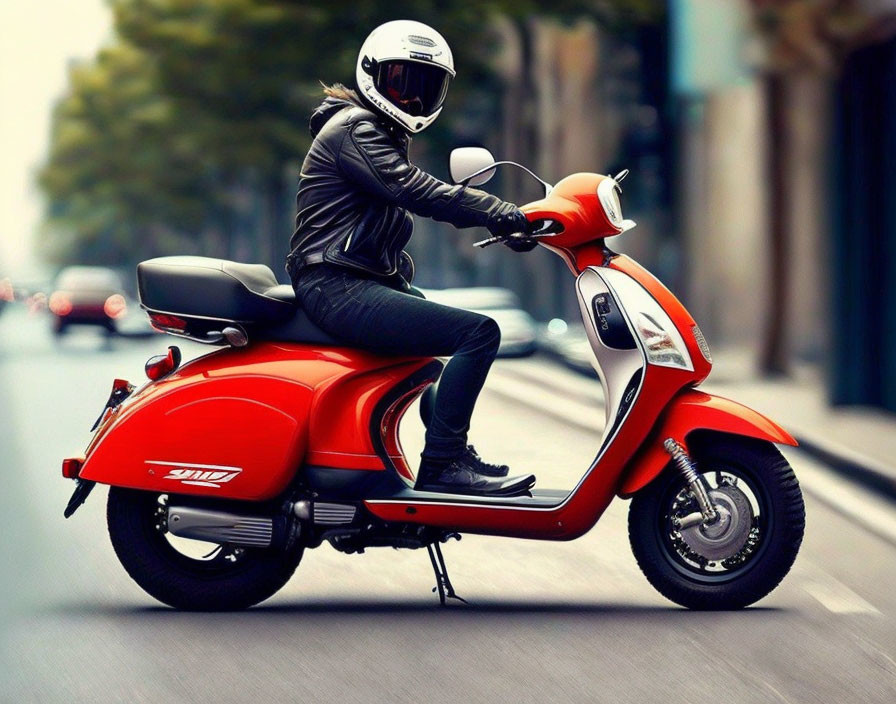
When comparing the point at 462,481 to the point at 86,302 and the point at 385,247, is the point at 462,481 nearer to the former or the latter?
the point at 385,247

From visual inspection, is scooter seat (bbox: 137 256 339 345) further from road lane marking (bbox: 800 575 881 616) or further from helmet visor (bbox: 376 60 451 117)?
road lane marking (bbox: 800 575 881 616)

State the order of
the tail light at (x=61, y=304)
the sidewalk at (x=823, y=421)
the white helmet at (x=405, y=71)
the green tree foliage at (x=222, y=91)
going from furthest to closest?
the tail light at (x=61, y=304)
the green tree foliage at (x=222, y=91)
the sidewalk at (x=823, y=421)
the white helmet at (x=405, y=71)

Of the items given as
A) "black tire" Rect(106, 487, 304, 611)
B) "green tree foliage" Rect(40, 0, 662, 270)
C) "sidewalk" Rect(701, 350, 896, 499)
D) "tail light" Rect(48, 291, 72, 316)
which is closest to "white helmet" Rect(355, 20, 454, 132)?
"black tire" Rect(106, 487, 304, 611)

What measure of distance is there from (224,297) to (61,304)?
91.8ft

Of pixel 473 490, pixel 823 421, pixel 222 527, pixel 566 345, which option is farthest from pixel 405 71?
pixel 566 345

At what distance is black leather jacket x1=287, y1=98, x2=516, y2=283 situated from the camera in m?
5.98

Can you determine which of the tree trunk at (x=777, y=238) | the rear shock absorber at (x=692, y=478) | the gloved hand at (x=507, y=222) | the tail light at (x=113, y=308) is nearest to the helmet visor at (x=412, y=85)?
the gloved hand at (x=507, y=222)

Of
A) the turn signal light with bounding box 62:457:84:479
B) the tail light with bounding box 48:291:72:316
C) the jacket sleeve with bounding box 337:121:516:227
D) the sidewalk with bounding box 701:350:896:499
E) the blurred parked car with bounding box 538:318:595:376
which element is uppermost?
the jacket sleeve with bounding box 337:121:516:227

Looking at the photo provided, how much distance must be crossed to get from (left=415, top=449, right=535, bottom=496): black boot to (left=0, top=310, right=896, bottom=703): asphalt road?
17.3 inches

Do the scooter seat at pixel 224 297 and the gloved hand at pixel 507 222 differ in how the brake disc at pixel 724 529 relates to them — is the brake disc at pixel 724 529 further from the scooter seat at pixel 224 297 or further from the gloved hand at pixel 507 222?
the scooter seat at pixel 224 297

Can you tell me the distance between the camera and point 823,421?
13.6 metres

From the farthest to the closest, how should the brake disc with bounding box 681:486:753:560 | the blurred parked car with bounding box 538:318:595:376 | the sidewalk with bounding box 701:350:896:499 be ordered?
the blurred parked car with bounding box 538:318:595:376 < the sidewalk with bounding box 701:350:896:499 < the brake disc with bounding box 681:486:753:560

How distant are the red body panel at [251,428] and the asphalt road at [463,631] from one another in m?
0.48

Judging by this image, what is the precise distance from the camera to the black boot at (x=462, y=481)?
6.10 m
